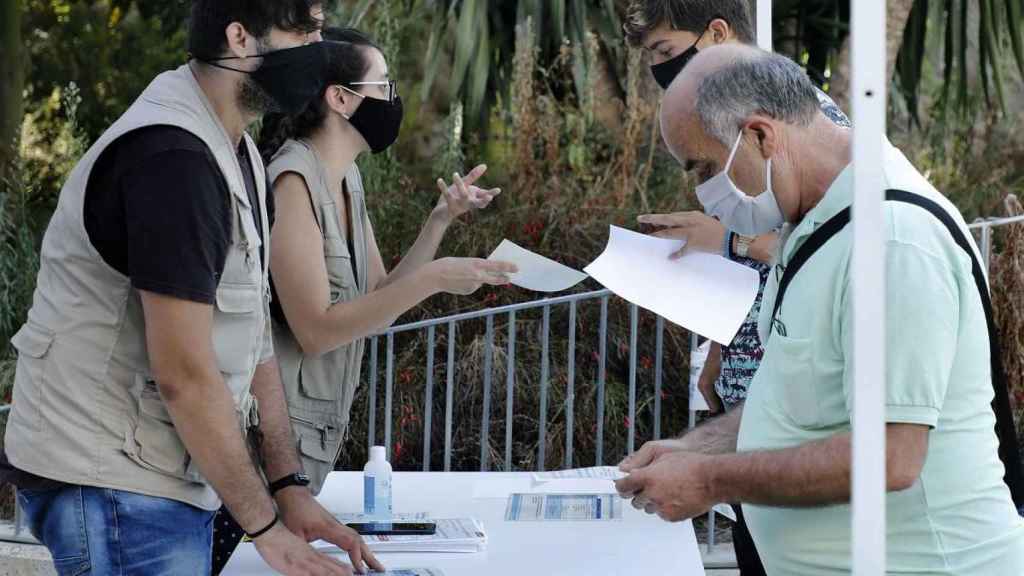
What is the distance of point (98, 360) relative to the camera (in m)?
2.38

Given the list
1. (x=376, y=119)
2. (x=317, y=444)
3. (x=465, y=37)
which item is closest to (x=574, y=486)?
(x=317, y=444)

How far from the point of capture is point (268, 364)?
2.99 metres

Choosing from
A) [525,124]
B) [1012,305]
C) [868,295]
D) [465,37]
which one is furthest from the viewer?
[465,37]

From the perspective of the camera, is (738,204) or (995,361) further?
(738,204)

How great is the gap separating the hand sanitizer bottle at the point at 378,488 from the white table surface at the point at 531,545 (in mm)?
132

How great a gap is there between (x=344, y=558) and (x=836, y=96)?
22.0 feet

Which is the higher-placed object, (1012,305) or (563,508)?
(563,508)

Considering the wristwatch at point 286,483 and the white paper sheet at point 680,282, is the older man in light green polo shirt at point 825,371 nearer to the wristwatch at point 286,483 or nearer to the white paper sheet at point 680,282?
the white paper sheet at point 680,282

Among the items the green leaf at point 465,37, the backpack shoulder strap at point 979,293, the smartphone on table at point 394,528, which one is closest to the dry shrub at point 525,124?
the green leaf at point 465,37

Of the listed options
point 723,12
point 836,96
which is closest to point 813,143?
point 723,12

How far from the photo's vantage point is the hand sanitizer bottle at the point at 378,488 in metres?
3.04

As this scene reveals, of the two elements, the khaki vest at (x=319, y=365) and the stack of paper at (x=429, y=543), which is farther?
the khaki vest at (x=319, y=365)

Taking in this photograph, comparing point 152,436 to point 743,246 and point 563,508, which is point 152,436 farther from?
point 743,246

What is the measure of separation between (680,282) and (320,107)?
110cm
